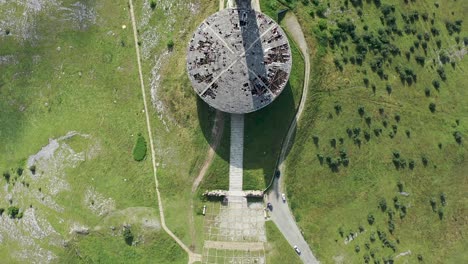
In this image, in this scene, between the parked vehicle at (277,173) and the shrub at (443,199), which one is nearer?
the parked vehicle at (277,173)

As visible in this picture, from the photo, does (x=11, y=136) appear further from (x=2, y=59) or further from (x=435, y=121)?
(x=435, y=121)

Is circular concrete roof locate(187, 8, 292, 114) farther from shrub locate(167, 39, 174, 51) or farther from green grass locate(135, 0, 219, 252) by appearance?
shrub locate(167, 39, 174, 51)

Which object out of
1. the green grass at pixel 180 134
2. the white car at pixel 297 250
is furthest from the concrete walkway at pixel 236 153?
the white car at pixel 297 250

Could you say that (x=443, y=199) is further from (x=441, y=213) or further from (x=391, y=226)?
(x=391, y=226)

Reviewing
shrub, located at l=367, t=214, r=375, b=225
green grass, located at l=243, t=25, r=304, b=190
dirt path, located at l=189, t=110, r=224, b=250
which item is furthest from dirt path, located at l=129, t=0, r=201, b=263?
shrub, located at l=367, t=214, r=375, b=225

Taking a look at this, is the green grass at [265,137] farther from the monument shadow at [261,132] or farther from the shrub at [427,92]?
the shrub at [427,92]

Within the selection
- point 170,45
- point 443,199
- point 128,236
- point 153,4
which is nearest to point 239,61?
point 170,45
